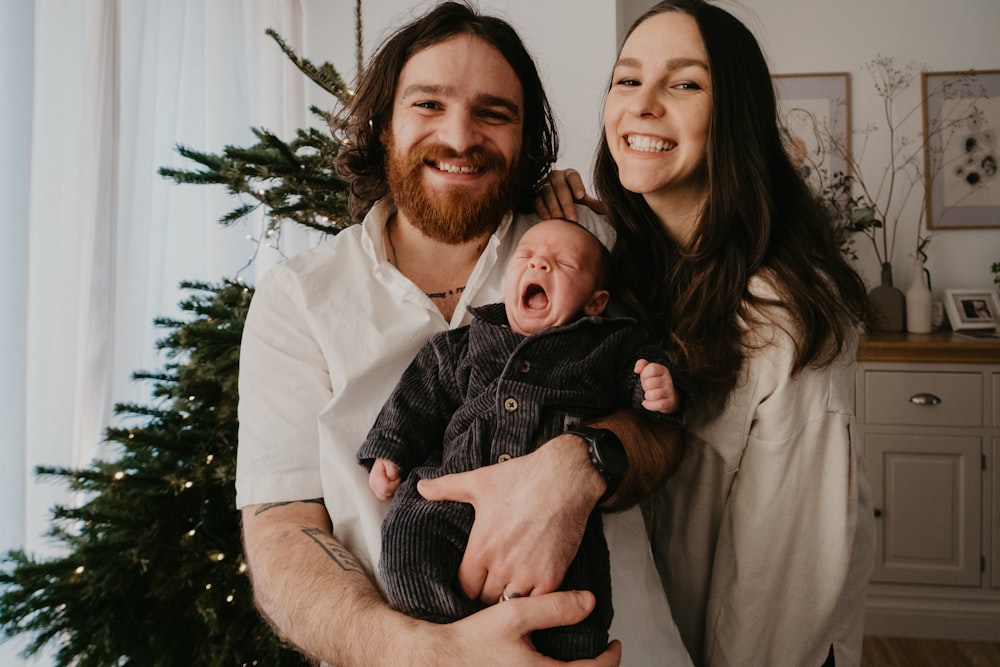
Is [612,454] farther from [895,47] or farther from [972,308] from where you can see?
[895,47]

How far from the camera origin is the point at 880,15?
391 centimetres

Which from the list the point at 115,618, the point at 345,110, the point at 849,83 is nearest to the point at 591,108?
the point at 345,110

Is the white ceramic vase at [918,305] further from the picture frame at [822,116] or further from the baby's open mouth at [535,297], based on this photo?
the baby's open mouth at [535,297]

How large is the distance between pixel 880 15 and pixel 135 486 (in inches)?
168

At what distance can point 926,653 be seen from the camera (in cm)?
326

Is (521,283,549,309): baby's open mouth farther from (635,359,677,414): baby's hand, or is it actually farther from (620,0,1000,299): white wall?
(620,0,1000,299): white wall

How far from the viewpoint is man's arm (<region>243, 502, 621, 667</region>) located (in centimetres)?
104

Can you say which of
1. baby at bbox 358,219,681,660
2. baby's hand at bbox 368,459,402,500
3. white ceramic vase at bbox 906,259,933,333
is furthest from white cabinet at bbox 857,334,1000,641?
baby's hand at bbox 368,459,402,500

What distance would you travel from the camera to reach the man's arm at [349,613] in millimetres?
1040

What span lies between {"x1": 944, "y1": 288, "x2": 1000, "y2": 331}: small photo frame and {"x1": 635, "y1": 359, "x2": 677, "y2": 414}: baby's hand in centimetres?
314

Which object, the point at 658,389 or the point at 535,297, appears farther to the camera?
the point at 535,297

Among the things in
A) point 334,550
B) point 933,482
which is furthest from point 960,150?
point 334,550

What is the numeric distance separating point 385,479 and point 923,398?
298 centimetres

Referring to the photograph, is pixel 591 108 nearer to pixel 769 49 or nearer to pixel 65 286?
pixel 769 49
